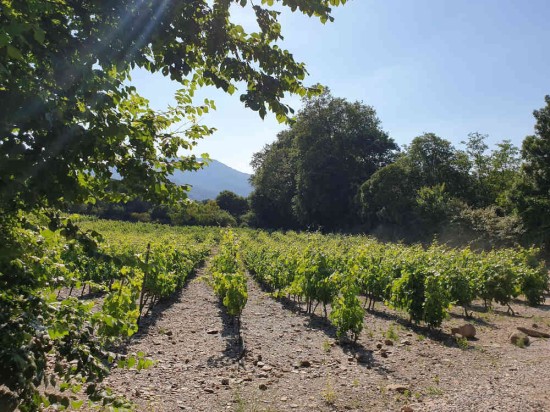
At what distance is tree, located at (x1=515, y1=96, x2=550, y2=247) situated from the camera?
22875mm

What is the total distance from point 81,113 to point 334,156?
4527 centimetres

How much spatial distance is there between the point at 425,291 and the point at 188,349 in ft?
17.0

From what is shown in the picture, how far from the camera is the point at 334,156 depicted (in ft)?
153

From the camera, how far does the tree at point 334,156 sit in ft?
150

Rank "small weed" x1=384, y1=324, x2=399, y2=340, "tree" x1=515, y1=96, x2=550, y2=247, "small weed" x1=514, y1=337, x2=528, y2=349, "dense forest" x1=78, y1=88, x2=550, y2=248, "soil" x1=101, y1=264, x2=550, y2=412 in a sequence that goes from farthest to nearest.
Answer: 1. "dense forest" x1=78, y1=88, x2=550, y2=248
2. "tree" x1=515, y1=96, x2=550, y2=247
3. "small weed" x1=384, y1=324, x2=399, y2=340
4. "small weed" x1=514, y1=337, x2=528, y2=349
5. "soil" x1=101, y1=264, x2=550, y2=412

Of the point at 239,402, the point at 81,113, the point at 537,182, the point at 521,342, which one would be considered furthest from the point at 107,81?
the point at 537,182

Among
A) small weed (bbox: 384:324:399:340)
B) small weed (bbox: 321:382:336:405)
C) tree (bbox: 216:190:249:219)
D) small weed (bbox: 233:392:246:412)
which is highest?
tree (bbox: 216:190:249:219)

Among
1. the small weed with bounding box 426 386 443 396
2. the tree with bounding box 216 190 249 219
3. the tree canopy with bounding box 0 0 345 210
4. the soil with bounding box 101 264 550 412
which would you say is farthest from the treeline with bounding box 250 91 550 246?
the tree canopy with bounding box 0 0 345 210

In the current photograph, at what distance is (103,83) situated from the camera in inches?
94.3

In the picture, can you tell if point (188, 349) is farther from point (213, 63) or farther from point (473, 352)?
point (213, 63)

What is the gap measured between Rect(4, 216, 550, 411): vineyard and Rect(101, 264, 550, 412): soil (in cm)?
10

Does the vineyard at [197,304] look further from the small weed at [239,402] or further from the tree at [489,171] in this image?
the tree at [489,171]

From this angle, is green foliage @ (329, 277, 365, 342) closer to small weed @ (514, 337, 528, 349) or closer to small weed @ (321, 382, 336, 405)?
small weed @ (321, 382, 336, 405)

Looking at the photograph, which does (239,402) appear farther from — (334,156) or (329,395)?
(334,156)
